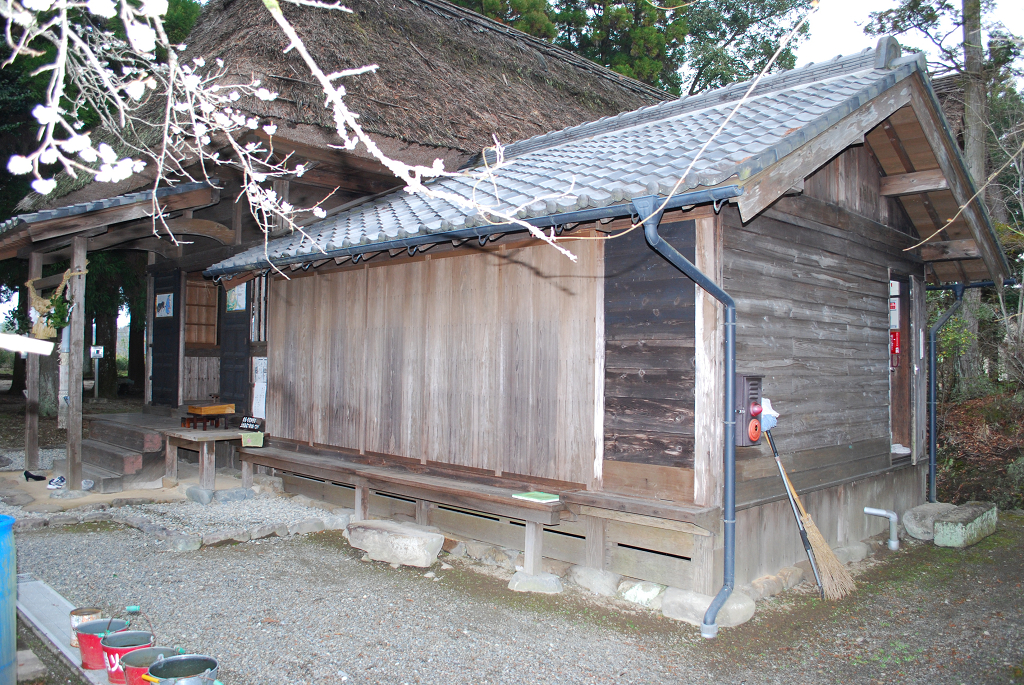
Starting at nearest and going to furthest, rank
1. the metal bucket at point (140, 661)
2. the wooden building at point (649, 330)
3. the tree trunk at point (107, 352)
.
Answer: the metal bucket at point (140, 661)
the wooden building at point (649, 330)
the tree trunk at point (107, 352)

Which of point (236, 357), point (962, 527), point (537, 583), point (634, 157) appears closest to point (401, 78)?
point (236, 357)

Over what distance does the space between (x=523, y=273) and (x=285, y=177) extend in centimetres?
435

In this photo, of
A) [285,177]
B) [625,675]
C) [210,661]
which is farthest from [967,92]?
[210,661]

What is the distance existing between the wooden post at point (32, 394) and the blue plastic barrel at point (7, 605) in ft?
18.1

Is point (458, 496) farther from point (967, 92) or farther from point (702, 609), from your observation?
point (967, 92)

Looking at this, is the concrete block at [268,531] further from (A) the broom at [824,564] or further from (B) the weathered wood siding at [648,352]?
(A) the broom at [824,564]

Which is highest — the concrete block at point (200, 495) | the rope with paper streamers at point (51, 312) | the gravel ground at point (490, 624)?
the rope with paper streamers at point (51, 312)

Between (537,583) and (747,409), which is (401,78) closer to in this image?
(747,409)

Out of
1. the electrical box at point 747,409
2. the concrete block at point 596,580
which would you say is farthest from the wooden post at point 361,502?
the electrical box at point 747,409

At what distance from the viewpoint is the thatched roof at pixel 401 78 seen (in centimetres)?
825

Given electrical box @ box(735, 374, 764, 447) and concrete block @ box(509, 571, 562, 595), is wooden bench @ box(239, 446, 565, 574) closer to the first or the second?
concrete block @ box(509, 571, 562, 595)

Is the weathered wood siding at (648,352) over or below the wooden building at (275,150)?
→ below

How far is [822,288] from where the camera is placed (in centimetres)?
605

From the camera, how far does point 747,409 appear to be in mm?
4852
